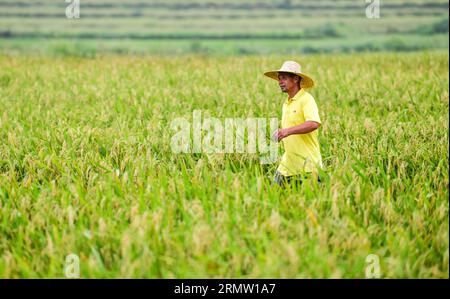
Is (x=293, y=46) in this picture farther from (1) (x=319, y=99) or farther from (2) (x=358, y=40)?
(1) (x=319, y=99)

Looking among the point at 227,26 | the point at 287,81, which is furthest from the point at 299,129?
the point at 227,26

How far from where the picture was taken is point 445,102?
6340mm

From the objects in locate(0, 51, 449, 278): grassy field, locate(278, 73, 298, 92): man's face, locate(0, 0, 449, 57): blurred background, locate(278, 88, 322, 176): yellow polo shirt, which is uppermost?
locate(0, 0, 449, 57): blurred background

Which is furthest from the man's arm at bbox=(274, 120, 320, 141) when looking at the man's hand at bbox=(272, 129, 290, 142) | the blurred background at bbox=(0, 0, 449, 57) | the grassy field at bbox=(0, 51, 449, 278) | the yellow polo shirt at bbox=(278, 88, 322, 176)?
the blurred background at bbox=(0, 0, 449, 57)

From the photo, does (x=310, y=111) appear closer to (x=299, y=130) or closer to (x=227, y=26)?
(x=299, y=130)

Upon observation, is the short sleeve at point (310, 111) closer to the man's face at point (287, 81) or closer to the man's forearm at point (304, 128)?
the man's forearm at point (304, 128)

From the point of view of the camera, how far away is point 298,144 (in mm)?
3359

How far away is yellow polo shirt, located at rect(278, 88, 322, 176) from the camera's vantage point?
10.9 feet

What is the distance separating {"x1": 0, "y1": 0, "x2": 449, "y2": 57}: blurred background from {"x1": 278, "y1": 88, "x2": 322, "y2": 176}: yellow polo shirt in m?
17.1

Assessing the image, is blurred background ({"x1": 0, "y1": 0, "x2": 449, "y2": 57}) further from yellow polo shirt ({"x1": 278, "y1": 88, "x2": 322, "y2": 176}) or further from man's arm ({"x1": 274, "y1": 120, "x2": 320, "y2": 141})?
man's arm ({"x1": 274, "y1": 120, "x2": 320, "y2": 141})

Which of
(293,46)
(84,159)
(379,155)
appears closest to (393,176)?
(379,155)

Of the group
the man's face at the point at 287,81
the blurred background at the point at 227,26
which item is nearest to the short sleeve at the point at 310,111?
the man's face at the point at 287,81

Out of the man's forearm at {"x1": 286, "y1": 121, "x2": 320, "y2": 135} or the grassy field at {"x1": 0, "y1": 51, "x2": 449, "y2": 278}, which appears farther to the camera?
the man's forearm at {"x1": 286, "y1": 121, "x2": 320, "y2": 135}

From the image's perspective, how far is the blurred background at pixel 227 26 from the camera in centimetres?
2177
